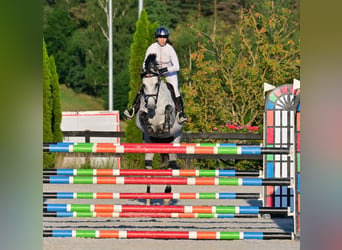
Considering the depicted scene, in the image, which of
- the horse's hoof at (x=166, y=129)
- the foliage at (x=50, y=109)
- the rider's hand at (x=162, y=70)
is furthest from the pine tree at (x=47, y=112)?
the rider's hand at (x=162, y=70)

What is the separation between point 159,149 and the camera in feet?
22.8

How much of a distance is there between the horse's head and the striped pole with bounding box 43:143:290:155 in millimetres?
2470

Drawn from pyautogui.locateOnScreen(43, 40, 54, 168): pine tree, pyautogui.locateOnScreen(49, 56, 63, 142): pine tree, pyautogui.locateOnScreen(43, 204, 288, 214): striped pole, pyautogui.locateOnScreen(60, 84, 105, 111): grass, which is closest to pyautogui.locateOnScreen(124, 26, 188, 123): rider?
pyautogui.locateOnScreen(43, 204, 288, 214): striped pole

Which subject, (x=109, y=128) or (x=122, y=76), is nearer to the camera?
(x=109, y=128)

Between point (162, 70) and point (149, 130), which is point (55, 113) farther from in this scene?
point (162, 70)

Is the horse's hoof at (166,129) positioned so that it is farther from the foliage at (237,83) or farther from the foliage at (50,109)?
the foliage at (237,83)

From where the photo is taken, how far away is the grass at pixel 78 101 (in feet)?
127

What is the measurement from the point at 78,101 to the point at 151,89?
30400mm

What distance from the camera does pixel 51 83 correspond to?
17.2m
